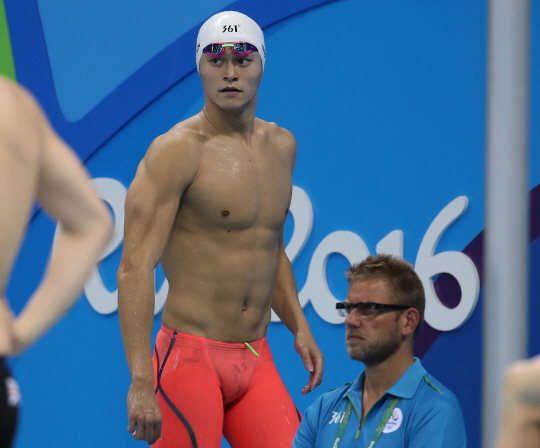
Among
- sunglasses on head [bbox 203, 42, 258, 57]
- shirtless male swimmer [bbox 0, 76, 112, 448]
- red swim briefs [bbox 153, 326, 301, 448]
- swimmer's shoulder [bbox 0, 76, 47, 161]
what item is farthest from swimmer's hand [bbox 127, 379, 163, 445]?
swimmer's shoulder [bbox 0, 76, 47, 161]

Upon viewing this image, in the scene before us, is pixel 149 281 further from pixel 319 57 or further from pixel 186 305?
pixel 319 57

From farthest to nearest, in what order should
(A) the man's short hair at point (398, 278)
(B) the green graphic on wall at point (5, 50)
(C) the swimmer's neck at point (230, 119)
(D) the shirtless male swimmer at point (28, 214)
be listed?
(B) the green graphic on wall at point (5, 50), (C) the swimmer's neck at point (230, 119), (A) the man's short hair at point (398, 278), (D) the shirtless male swimmer at point (28, 214)

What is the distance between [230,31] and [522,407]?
2041mm

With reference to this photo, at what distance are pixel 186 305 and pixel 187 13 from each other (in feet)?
6.63

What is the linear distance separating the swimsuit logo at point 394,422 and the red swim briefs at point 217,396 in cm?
41

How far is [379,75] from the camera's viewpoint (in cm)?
386

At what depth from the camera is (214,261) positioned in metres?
2.81

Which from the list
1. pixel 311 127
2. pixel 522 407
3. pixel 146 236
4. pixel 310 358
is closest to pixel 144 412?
pixel 146 236

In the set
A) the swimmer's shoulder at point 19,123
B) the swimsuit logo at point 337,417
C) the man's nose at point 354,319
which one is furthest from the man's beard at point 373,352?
the swimmer's shoulder at point 19,123

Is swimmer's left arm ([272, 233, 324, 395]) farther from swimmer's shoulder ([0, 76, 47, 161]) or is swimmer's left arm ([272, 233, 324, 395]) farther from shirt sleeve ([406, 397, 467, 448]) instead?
swimmer's shoulder ([0, 76, 47, 161])

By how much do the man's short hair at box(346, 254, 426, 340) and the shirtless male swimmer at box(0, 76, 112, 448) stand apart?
5.04 feet

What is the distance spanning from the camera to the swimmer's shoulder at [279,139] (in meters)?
3.05

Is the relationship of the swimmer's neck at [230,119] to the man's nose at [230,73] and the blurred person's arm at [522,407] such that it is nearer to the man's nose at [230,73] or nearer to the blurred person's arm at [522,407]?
the man's nose at [230,73]

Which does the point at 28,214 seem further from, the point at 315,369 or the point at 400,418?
the point at 315,369
